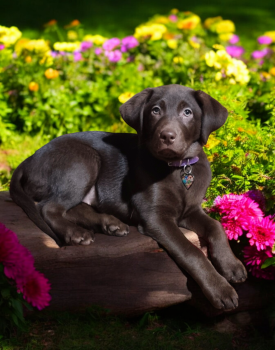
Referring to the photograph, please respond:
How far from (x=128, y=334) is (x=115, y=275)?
0.38 meters

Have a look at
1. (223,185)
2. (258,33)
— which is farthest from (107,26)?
(223,185)

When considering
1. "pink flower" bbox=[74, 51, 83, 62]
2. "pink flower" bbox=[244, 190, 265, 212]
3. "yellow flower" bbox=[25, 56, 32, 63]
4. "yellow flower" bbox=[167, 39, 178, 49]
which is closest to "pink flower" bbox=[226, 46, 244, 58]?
"yellow flower" bbox=[167, 39, 178, 49]

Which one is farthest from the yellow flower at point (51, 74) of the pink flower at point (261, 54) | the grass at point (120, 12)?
the grass at point (120, 12)

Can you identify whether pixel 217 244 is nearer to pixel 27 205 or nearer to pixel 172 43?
pixel 27 205

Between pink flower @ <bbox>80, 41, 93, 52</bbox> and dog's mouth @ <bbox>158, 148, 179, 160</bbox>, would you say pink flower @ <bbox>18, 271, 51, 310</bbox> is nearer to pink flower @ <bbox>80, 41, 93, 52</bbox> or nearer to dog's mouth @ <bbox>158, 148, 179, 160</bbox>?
dog's mouth @ <bbox>158, 148, 179, 160</bbox>

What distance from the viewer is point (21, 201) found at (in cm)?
367

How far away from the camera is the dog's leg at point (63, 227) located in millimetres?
3441

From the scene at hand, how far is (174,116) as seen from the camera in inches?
134

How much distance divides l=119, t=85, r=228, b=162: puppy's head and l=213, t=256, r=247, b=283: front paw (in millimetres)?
729

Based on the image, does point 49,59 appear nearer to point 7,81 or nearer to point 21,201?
point 7,81

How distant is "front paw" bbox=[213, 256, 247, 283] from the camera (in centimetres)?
Answer: 328

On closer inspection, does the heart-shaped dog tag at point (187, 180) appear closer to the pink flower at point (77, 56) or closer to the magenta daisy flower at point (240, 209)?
Answer: the magenta daisy flower at point (240, 209)

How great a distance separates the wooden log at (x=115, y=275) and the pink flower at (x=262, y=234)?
33 centimetres

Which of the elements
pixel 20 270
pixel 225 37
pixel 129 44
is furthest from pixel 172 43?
pixel 20 270
